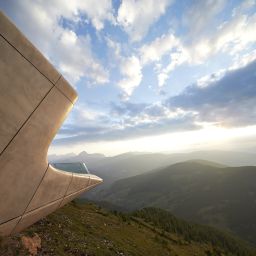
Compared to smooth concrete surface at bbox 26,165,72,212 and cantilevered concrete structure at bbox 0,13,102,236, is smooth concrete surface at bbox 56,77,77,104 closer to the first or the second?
cantilevered concrete structure at bbox 0,13,102,236

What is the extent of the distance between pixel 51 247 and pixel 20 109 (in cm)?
1263

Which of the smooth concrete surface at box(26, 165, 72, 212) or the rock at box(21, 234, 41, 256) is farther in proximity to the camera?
the rock at box(21, 234, 41, 256)

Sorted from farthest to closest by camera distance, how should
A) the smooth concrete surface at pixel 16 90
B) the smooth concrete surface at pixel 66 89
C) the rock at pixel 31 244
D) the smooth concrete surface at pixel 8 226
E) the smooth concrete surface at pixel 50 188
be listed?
1. the rock at pixel 31 244
2. the smooth concrete surface at pixel 50 188
3. the smooth concrete surface at pixel 8 226
4. the smooth concrete surface at pixel 66 89
5. the smooth concrete surface at pixel 16 90

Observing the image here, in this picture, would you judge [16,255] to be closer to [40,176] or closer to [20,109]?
[40,176]

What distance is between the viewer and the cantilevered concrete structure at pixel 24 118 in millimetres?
5543

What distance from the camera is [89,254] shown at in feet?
53.9

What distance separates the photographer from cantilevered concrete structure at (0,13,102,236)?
5543 mm

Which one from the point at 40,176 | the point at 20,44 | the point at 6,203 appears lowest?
the point at 6,203

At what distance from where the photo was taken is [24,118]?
6336 millimetres

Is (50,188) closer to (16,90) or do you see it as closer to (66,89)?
(66,89)

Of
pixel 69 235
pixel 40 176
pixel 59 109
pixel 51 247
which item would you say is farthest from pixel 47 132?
pixel 69 235

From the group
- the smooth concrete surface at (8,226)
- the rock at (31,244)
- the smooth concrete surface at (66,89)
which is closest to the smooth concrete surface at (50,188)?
the smooth concrete surface at (8,226)

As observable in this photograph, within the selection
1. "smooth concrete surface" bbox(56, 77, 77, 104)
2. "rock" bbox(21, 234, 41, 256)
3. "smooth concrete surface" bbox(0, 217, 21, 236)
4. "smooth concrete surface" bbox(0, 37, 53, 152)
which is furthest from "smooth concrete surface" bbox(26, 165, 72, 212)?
"rock" bbox(21, 234, 41, 256)

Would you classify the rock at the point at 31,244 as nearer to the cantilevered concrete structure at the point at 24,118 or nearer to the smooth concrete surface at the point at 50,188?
the smooth concrete surface at the point at 50,188
